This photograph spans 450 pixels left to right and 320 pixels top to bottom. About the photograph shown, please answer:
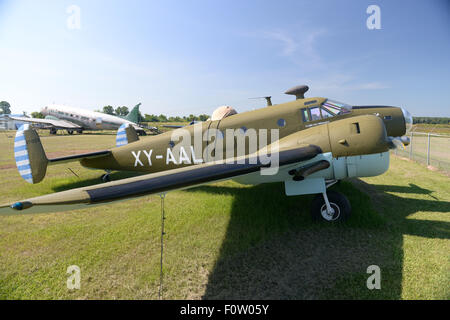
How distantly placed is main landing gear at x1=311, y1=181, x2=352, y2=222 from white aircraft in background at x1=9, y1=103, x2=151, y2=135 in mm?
39948

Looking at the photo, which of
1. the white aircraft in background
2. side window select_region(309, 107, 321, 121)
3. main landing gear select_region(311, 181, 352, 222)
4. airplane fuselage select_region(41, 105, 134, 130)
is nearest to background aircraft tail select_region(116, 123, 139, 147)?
side window select_region(309, 107, 321, 121)

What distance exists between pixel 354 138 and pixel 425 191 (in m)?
5.09

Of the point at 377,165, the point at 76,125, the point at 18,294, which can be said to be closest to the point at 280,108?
the point at 377,165

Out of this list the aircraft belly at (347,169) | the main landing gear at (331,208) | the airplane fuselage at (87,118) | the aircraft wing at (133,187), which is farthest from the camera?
the airplane fuselage at (87,118)

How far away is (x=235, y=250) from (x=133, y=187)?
2479mm

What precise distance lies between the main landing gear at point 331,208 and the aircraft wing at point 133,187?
1.90 metres

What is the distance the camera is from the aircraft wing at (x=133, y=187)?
6.70 ft

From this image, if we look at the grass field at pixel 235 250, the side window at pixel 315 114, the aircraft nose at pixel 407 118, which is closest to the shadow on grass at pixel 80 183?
the grass field at pixel 235 250

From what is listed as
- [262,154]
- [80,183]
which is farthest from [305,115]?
[80,183]

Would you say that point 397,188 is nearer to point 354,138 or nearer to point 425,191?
point 425,191

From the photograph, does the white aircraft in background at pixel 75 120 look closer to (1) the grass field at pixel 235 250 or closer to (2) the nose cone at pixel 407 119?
(1) the grass field at pixel 235 250

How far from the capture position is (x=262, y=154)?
3.97m

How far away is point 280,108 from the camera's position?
587 cm

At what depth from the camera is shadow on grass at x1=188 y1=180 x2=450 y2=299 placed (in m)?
3.04
